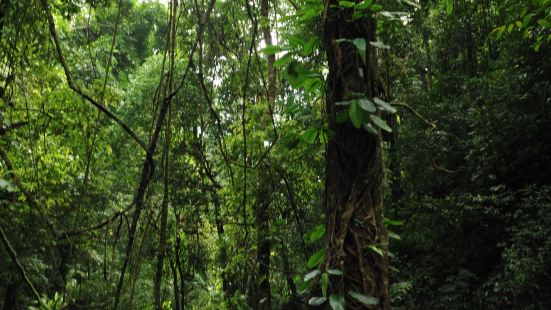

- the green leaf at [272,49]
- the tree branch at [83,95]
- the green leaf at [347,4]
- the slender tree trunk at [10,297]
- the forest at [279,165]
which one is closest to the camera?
the tree branch at [83,95]

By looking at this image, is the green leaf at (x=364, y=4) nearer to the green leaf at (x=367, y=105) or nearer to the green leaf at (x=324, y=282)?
the green leaf at (x=367, y=105)

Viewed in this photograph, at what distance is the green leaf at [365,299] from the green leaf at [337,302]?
27 millimetres

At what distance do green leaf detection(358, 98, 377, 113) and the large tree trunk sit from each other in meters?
0.05

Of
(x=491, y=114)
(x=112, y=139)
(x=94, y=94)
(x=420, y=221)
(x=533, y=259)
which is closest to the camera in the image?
(x=533, y=259)

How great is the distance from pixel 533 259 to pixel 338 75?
416 cm

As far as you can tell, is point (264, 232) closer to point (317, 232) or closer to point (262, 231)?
point (262, 231)

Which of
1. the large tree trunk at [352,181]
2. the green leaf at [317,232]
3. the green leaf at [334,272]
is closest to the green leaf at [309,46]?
the large tree trunk at [352,181]

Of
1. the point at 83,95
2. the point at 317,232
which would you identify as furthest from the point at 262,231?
the point at 83,95

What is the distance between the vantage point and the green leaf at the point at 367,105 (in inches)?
48.3

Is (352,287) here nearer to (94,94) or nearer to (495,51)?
(94,94)

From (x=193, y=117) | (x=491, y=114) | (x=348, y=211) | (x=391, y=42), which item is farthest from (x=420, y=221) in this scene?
(x=348, y=211)

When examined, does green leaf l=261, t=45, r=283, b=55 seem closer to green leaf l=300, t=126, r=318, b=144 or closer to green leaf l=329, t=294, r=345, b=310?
green leaf l=300, t=126, r=318, b=144

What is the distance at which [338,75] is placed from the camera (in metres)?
1.34

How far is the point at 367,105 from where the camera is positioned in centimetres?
124
